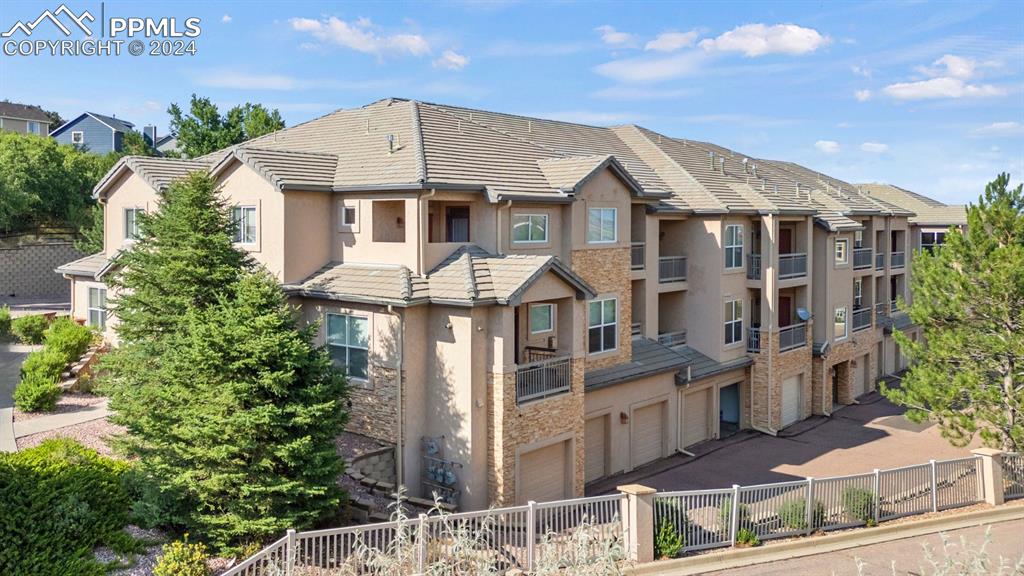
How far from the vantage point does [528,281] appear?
18.5 meters

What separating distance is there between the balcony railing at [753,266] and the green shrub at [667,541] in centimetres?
1682

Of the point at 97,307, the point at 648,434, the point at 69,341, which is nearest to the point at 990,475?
the point at 648,434

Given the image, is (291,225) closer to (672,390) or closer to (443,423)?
(443,423)

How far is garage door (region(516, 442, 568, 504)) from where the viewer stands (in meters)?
19.8

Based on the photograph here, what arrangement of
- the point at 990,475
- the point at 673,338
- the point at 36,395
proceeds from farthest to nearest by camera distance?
the point at 673,338
the point at 36,395
the point at 990,475

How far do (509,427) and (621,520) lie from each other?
4228mm

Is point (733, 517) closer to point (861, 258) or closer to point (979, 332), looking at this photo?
point (979, 332)

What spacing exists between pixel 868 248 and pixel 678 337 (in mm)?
15274

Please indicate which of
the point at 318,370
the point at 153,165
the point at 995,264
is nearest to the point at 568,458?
the point at 318,370

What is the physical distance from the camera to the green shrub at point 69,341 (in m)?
24.0

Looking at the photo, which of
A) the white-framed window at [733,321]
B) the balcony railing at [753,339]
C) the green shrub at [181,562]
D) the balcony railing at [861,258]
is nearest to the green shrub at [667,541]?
the green shrub at [181,562]

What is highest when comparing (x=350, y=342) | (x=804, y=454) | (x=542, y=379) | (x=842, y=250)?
(x=842, y=250)

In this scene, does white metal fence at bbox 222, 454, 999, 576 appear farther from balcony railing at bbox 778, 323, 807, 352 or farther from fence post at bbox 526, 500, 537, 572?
balcony railing at bbox 778, 323, 807, 352

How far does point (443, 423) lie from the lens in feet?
61.8
